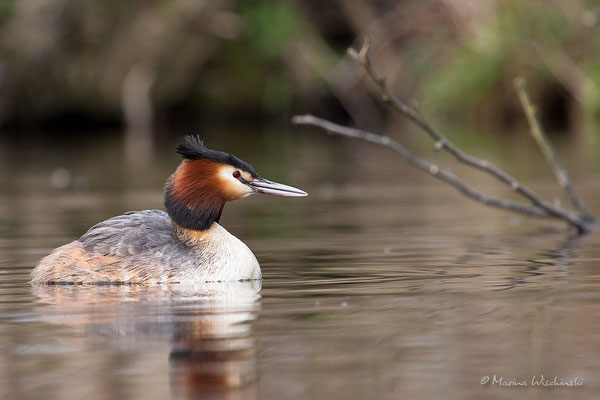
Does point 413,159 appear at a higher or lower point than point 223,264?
higher

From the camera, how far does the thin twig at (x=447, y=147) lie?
933 cm

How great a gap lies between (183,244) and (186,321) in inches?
74.8

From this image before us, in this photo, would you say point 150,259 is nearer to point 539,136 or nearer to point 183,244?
point 183,244

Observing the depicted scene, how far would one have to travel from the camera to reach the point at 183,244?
8703 millimetres

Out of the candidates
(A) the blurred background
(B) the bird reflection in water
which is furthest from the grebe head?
(A) the blurred background

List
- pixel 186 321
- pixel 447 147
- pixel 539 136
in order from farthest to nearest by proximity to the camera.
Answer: pixel 539 136, pixel 447 147, pixel 186 321

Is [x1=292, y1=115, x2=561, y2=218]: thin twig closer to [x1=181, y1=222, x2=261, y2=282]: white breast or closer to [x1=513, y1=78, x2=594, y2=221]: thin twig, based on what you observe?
[x1=513, y1=78, x2=594, y2=221]: thin twig

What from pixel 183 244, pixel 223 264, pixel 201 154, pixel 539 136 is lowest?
pixel 223 264

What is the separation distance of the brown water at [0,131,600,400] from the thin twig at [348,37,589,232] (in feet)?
0.90

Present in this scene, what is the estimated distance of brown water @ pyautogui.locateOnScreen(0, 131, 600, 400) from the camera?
17.6 ft

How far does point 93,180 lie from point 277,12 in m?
17.2

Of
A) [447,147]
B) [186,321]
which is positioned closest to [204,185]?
[186,321]

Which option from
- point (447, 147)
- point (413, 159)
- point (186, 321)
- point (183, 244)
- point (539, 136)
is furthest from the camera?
point (539, 136)

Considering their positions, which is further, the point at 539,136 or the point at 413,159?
the point at 539,136
